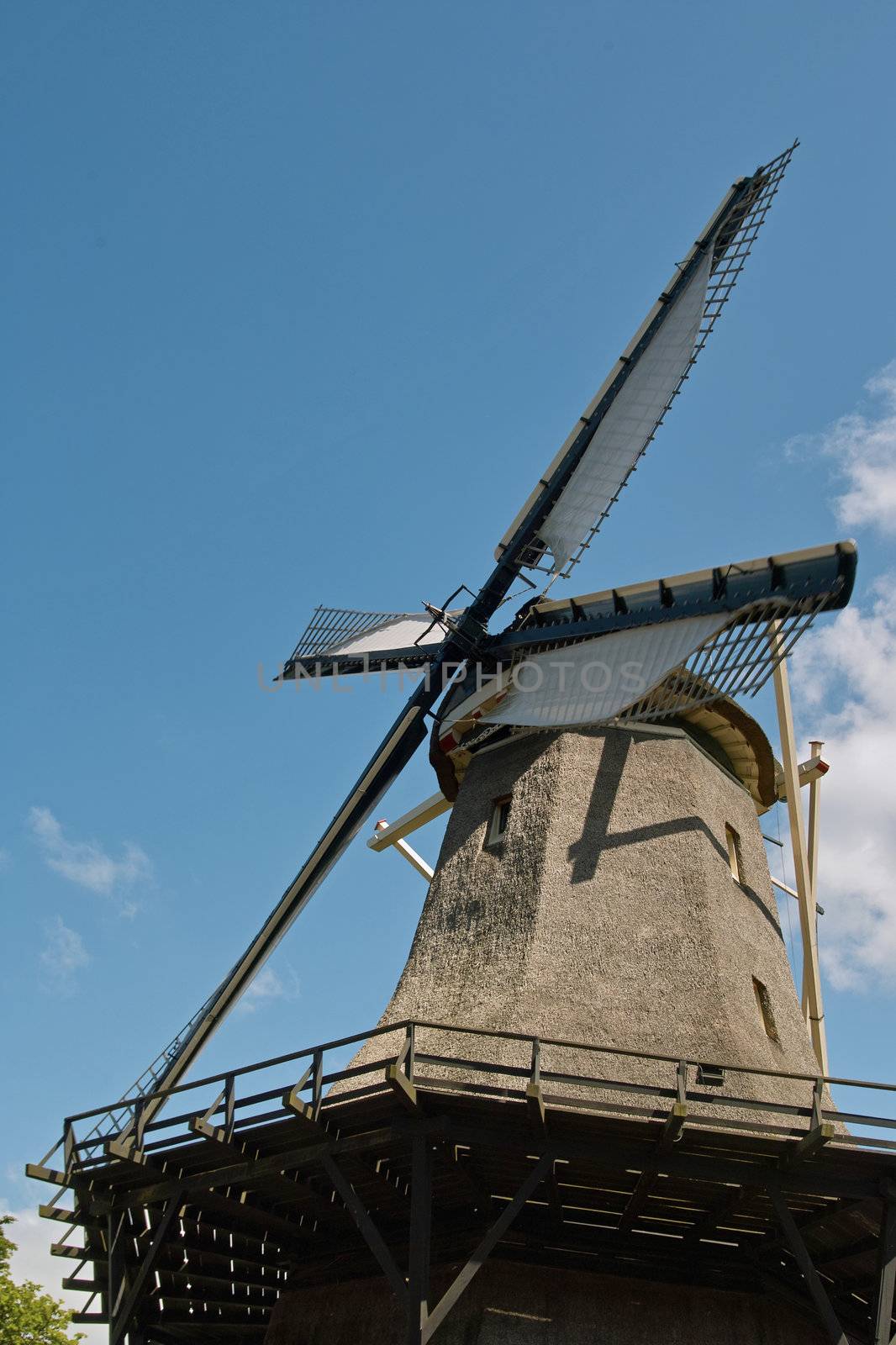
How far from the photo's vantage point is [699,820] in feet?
42.7

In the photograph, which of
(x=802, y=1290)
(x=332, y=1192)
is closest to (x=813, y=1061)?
(x=802, y=1290)

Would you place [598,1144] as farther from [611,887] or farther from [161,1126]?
[161,1126]

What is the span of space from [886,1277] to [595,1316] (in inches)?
105

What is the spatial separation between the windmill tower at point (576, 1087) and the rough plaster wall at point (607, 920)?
32 mm

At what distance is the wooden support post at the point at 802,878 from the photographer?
1316cm

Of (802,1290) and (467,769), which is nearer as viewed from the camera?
(802,1290)

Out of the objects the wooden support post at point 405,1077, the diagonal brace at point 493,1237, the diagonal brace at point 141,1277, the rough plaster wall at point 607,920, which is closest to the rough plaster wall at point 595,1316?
the diagonal brace at point 493,1237

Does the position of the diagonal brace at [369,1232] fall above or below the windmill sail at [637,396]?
below

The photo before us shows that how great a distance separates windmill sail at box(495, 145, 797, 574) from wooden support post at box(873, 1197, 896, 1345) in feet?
28.2

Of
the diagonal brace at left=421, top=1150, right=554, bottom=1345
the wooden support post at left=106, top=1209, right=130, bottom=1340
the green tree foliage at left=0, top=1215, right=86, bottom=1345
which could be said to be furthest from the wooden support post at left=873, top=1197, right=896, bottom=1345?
the green tree foliage at left=0, top=1215, right=86, bottom=1345

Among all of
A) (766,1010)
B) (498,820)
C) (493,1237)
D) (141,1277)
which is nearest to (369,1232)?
(493,1237)

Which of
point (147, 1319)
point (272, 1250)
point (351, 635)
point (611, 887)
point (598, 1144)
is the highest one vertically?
point (351, 635)

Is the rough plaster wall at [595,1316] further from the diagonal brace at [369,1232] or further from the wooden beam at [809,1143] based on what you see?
the wooden beam at [809,1143]

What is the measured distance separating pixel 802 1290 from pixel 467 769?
21.5 feet
